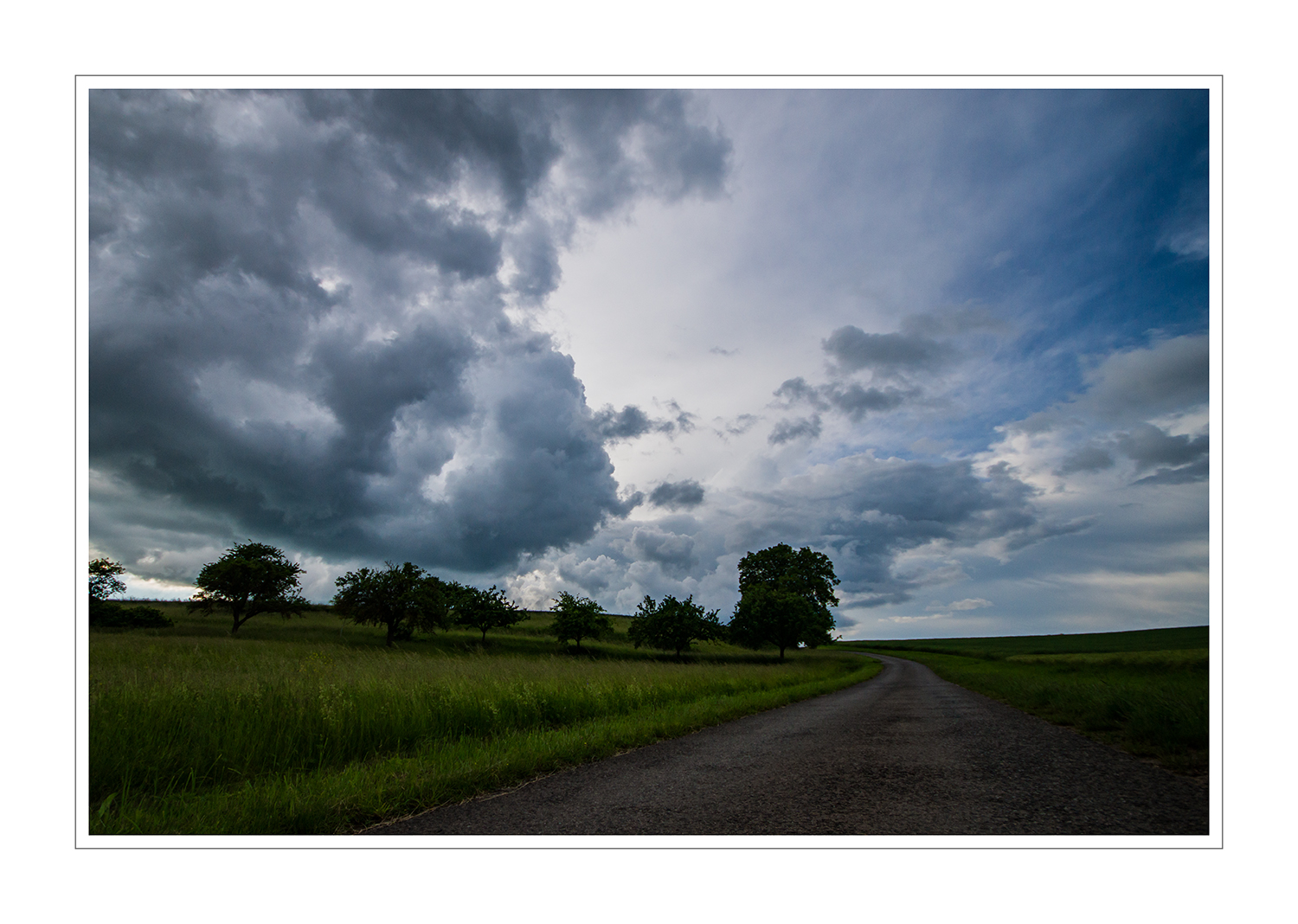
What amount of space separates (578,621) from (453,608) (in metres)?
12.4

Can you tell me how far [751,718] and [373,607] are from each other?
4271 centimetres

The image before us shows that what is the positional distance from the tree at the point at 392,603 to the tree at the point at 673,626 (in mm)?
18221

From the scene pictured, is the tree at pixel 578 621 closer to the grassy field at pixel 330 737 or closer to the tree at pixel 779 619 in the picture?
the tree at pixel 779 619

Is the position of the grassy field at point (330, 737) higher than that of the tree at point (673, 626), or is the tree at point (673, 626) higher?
the grassy field at point (330, 737)

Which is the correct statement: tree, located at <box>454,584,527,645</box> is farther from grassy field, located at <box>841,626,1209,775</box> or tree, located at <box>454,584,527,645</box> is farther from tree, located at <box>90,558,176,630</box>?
grassy field, located at <box>841,626,1209,775</box>

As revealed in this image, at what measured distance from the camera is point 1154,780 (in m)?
5.37

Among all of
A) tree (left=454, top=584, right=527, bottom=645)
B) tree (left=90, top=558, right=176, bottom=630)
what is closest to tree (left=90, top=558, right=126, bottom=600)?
tree (left=90, top=558, right=176, bottom=630)

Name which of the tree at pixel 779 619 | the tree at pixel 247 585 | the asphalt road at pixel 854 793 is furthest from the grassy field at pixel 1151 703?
the tree at pixel 247 585

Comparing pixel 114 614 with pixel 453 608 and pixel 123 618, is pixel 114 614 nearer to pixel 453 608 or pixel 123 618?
pixel 123 618

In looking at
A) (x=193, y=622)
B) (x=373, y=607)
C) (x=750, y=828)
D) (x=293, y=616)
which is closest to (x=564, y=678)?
Result: (x=750, y=828)

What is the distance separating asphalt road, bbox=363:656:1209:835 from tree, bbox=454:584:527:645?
5034 centimetres

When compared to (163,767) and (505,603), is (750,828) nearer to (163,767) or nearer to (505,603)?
(163,767)

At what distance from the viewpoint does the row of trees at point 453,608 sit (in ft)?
152

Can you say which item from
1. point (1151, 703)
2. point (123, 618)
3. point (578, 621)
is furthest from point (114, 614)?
point (1151, 703)
